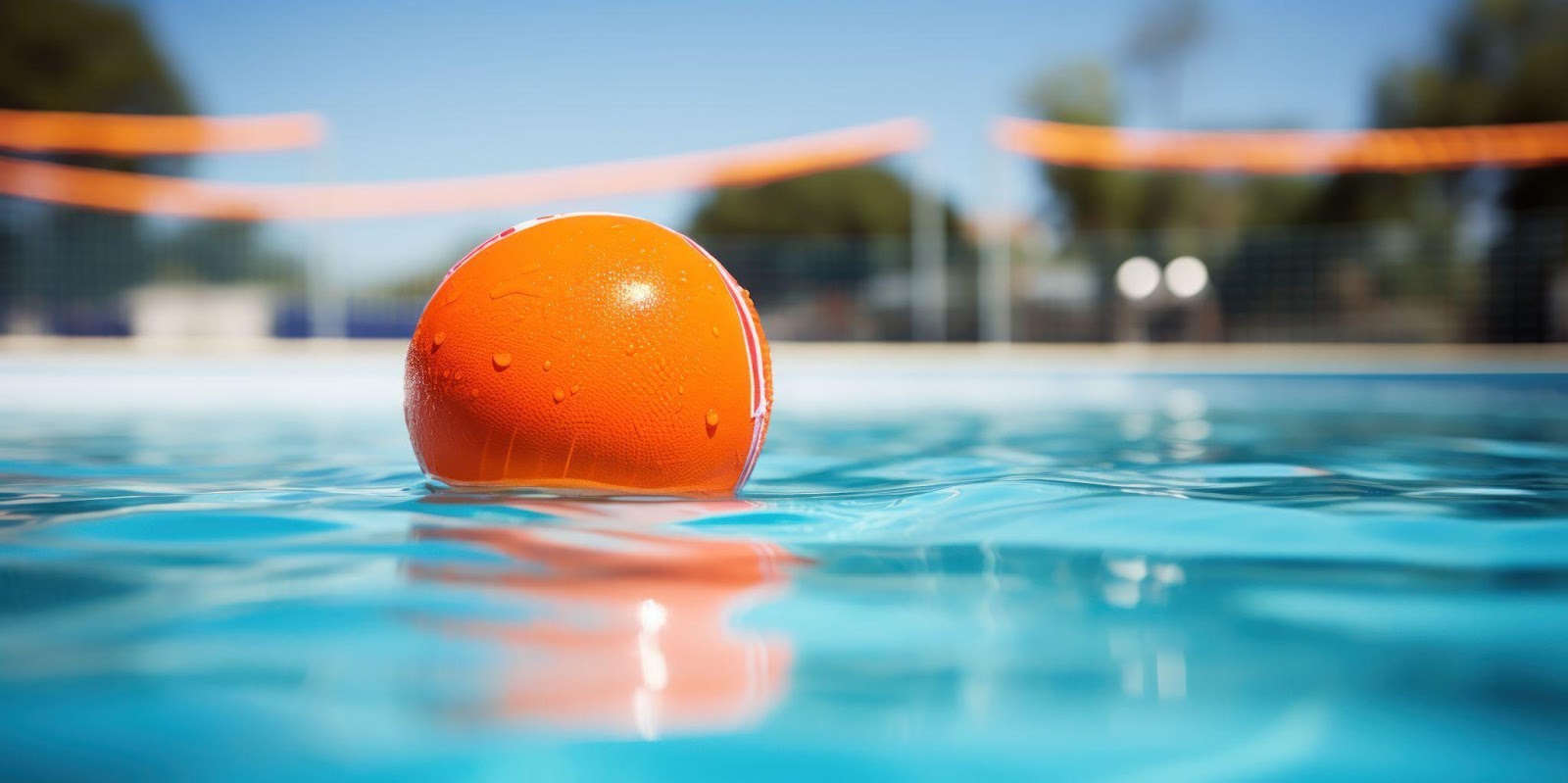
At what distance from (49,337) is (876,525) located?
51.4 feet

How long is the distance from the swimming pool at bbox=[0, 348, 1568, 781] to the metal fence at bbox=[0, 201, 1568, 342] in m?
11.9

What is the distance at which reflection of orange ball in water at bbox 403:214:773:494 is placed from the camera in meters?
2.24

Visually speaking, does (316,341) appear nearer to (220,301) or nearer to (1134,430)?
(220,301)

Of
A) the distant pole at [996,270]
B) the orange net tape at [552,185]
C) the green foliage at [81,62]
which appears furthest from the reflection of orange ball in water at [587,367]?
the green foliage at [81,62]

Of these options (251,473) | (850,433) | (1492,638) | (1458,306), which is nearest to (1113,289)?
(1458,306)

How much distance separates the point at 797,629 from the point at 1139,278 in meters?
14.0

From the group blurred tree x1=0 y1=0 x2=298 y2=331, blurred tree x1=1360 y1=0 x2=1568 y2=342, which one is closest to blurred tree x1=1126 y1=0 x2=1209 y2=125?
blurred tree x1=1360 y1=0 x2=1568 y2=342

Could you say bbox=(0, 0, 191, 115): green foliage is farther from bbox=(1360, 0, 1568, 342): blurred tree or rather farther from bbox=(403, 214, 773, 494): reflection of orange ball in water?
bbox=(403, 214, 773, 494): reflection of orange ball in water

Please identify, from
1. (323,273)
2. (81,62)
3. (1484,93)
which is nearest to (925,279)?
(323,273)

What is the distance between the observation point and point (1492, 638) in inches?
55.6

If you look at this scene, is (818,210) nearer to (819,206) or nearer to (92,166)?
(819,206)

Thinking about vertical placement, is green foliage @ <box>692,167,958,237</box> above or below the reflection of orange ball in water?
above

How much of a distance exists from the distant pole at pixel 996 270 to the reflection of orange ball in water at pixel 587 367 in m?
11.2

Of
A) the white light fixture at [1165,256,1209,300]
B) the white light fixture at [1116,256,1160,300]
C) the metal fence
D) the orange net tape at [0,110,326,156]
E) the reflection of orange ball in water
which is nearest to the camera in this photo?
the reflection of orange ball in water
